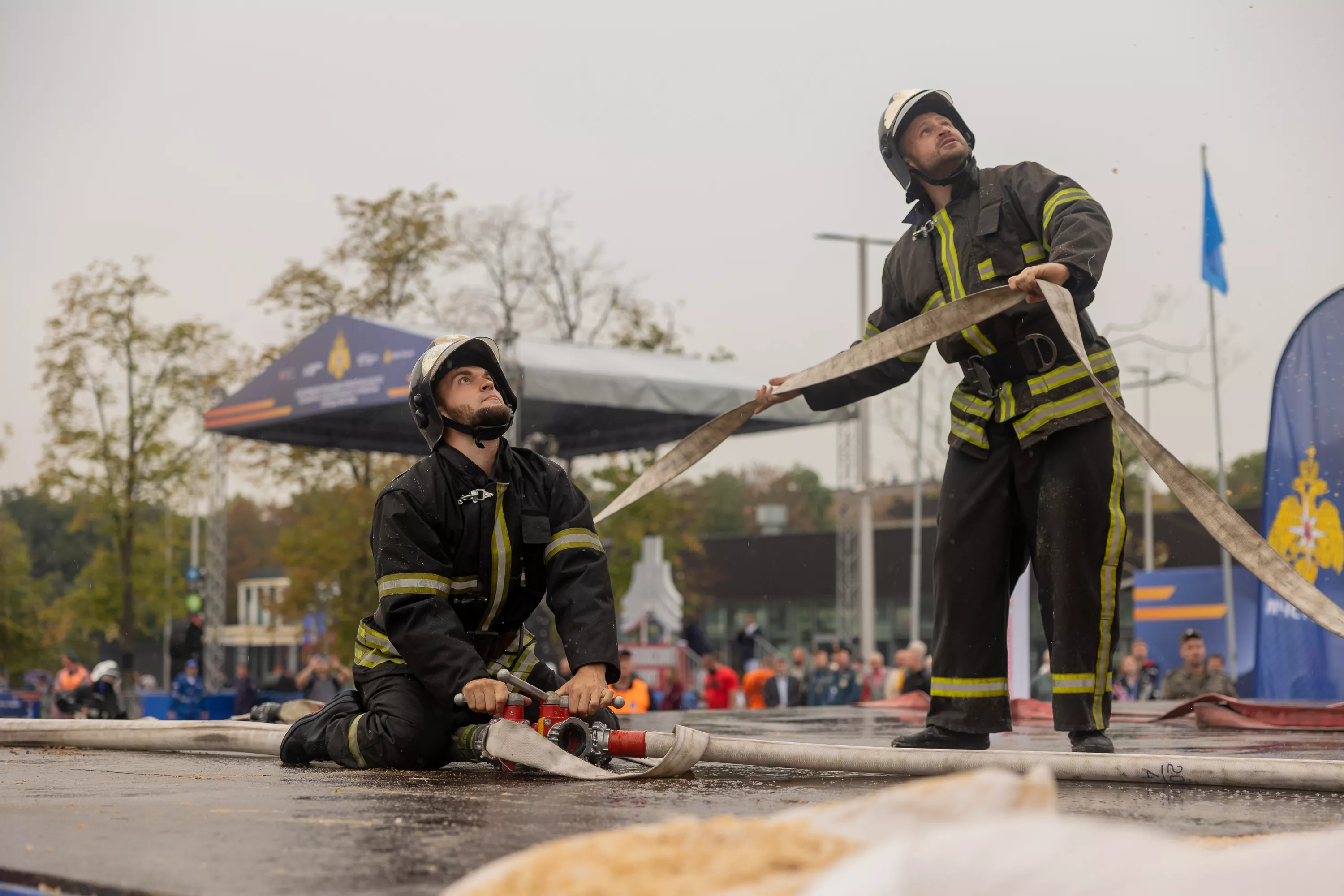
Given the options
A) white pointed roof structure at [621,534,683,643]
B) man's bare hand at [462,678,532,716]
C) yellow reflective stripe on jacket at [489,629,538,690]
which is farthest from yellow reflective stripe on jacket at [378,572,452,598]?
white pointed roof structure at [621,534,683,643]

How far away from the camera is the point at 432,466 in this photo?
4.20 meters

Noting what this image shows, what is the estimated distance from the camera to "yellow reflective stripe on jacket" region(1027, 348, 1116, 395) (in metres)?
3.98

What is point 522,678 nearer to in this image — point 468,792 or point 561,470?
point 561,470

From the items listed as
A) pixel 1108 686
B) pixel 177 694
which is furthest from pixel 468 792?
pixel 177 694

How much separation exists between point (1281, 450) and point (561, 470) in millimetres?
6989

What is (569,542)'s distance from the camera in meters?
4.24

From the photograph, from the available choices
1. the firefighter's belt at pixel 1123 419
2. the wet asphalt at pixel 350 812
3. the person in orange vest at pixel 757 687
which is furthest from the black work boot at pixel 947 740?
the person in orange vest at pixel 757 687

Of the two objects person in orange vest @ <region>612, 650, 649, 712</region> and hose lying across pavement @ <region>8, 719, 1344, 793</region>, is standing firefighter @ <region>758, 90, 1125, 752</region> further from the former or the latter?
person in orange vest @ <region>612, 650, 649, 712</region>

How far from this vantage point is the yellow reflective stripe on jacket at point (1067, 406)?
156 inches

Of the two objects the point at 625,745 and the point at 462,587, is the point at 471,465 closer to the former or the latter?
the point at 462,587

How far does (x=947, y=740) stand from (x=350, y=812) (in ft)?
6.60

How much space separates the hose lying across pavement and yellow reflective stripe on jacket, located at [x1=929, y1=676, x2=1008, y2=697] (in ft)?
1.29

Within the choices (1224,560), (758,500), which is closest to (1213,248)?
(1224,560)

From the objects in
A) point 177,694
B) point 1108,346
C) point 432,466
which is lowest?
point 177,694
